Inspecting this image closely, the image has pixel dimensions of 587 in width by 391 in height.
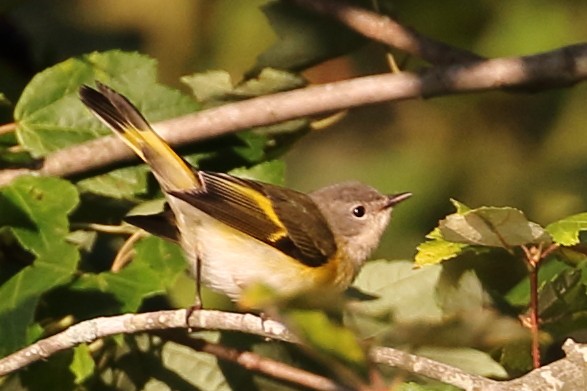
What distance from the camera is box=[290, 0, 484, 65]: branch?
2.99 meters

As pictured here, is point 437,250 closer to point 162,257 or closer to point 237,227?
point 162,257

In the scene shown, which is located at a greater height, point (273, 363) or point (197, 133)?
point (197, 133)

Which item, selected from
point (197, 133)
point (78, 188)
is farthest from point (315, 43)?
point (78, 188)

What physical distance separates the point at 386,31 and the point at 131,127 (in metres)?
0.64

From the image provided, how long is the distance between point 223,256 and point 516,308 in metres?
0.70

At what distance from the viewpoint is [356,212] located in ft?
11.5

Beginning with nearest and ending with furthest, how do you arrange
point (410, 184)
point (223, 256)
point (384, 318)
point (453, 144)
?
point (384, 318)
point (223, 256)
point (410, 184)
point (453, 144)

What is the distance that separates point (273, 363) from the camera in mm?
2512

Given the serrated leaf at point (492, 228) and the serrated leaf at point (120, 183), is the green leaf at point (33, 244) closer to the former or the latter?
the serrated leaf at point (120, 183)

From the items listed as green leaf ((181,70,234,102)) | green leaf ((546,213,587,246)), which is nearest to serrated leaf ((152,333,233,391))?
green leaf ((181,70,234,102))

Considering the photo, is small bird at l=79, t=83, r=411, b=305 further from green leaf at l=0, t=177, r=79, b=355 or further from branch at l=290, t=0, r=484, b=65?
branch at l=290, t=0, r=484, b=65

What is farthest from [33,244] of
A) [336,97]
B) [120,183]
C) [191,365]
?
[336,97]

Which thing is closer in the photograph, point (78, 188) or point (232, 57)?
point (78, 188)

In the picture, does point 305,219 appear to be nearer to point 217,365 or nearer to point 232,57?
point 217,365
